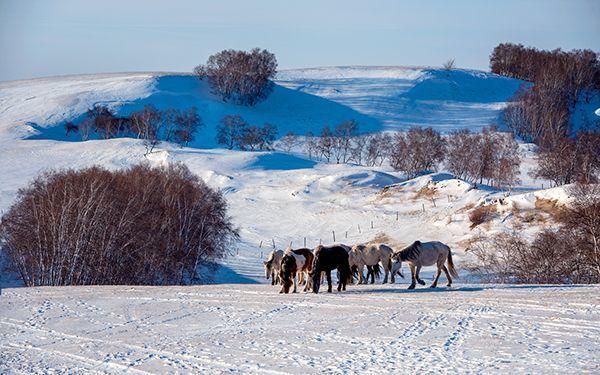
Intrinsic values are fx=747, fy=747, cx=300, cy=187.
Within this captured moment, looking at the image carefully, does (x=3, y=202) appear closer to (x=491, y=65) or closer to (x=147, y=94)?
(x=147, y=94)

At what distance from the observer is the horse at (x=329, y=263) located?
78.1 feet

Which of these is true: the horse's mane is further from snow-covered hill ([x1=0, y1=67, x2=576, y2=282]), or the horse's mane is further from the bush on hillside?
snow-covered hill ([x1=0, y1=67, x2=576, y2=282])

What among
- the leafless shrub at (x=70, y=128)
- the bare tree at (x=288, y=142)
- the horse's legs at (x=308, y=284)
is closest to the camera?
the horse's legs at (x=308, y=284)

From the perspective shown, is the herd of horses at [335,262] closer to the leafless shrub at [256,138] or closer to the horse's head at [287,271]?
the horse's head at [287,271]

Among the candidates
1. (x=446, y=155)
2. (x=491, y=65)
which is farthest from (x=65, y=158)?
(x=491, y=65)

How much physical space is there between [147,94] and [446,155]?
6033cm

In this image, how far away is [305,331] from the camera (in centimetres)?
1714

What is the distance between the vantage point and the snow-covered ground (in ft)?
48.5

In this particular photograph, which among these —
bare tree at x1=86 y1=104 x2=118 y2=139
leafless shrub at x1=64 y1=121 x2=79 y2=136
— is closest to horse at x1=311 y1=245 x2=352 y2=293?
bare tree at x1=86 y1=104 x2=118 y2=139

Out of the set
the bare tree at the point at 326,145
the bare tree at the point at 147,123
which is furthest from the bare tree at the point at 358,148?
the bare tree at the point at 147,123

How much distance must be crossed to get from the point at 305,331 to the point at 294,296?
5.55 meters

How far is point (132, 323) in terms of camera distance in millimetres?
18594

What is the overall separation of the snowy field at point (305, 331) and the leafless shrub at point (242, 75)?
12360 cm

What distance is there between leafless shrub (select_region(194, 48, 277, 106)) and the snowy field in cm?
12360
